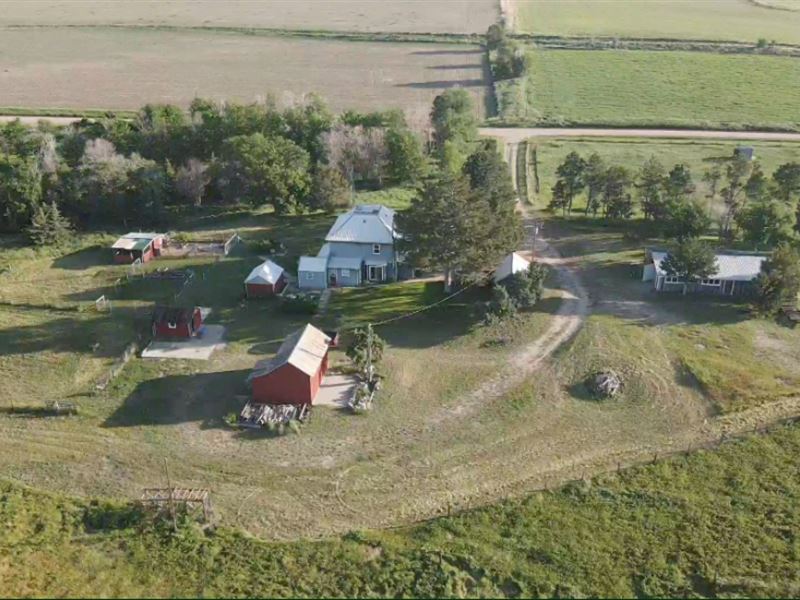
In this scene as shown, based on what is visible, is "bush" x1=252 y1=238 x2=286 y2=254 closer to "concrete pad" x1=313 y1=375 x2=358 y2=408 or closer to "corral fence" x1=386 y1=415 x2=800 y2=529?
"concrete pad" x1=313 y1=375 x2=358 y2=408

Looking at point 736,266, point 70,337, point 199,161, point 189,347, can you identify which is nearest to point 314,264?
point 189,347

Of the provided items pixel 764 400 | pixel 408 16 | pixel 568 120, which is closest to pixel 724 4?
pixel 408 16

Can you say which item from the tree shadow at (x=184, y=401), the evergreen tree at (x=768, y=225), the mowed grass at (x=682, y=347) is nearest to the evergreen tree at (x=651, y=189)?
the evergreen tree at (x=768, y=225)

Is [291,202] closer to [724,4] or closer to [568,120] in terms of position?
[568,120]

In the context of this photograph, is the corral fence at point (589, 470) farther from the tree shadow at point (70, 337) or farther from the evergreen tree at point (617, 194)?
the evergreen tree at point (617, 194)

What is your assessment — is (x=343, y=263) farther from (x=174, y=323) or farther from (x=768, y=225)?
(x=768, y=225)

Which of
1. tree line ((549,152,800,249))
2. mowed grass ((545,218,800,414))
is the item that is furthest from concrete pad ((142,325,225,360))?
tree line ((549,152,800,249))

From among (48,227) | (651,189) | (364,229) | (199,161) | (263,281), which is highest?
(199,161)
